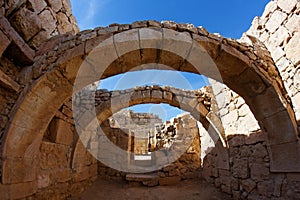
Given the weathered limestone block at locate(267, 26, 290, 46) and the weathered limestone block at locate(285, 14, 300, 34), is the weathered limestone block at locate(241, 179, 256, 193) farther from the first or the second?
the weathered limestone block at locate(285, 14, 300, 34)

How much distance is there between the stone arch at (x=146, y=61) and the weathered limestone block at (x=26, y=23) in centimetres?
32

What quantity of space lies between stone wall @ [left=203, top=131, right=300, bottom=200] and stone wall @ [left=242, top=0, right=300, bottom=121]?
820mm

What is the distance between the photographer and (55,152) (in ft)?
12.8

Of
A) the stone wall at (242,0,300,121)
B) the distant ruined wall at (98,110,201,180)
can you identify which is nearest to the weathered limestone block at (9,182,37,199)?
the stone wall at (242,0,300,121)

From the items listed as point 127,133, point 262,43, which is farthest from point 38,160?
point 127,133

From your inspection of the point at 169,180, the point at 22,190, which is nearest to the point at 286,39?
the point at 22,190

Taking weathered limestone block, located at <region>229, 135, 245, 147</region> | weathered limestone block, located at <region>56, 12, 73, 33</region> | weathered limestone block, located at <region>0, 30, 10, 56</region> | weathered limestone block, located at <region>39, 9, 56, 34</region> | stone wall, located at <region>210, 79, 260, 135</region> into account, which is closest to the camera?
weathered limestone block, located at <region>0, 30, 10, 56</region>

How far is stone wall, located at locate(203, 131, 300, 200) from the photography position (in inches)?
102

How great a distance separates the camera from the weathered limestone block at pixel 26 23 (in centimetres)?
267

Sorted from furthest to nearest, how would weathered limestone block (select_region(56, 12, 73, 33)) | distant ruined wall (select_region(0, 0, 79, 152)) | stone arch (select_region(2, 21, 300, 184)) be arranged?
weathered limestone block (select_region(56, 12, 73, 33))
stone arch (select_region(2, 21, 300, 184))
distant ruined wall (select_region(0, 0, 79, 152))

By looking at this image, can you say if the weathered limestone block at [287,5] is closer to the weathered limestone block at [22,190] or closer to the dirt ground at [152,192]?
the dirt ground at [152,192]

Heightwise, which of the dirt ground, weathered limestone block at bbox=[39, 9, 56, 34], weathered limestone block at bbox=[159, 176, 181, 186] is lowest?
the dirt ground

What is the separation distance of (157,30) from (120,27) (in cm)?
50

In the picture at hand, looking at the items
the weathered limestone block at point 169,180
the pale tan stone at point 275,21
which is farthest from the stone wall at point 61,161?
the pale tan stone at point 275,21
